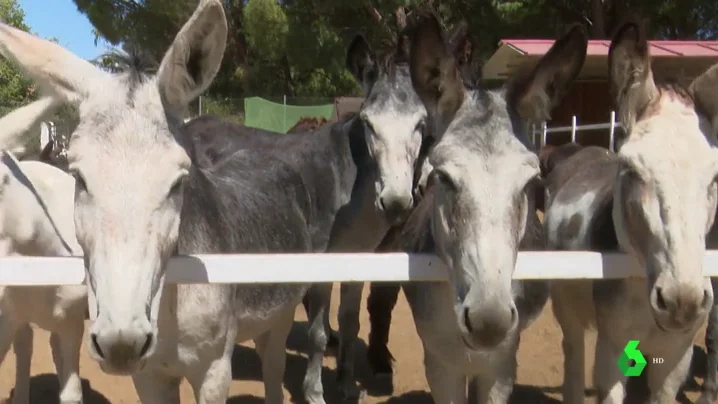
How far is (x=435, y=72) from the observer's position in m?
2.87

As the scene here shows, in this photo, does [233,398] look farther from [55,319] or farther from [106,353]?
[106,353]

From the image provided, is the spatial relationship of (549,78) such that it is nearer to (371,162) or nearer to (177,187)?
(177,187)

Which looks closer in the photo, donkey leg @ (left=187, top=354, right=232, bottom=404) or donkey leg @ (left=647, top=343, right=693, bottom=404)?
donkey leg @ (left=187, top=354, right=232, bottom=404)

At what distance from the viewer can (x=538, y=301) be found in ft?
12.1

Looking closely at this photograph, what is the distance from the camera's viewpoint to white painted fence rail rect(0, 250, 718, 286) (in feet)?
8.32

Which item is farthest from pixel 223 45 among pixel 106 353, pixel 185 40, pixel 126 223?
pixel 106 353

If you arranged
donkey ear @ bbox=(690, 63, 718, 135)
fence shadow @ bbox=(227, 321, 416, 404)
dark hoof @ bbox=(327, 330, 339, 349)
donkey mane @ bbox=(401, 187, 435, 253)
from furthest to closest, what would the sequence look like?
dark hoof @ bbox=(327, 330, 339, 349)
fence shadow @ bbox=(227, 321, 416, 404)
donkey mane @ bbox=(401, 187, 435, 253)
donkey ear @ bbox=(690, 63, 718, 135)

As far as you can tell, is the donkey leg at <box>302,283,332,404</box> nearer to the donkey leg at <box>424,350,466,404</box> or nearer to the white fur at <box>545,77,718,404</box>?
the donkey leg at <box>424,350,466,404</box>

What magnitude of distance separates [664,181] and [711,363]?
9.94ft

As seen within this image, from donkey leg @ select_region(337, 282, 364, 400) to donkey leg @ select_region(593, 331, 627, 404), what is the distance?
254 centimetres

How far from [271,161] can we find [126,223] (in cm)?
277

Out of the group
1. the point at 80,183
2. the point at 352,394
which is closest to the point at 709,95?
the point at 80,183

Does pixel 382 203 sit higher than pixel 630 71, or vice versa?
pixel 630 71

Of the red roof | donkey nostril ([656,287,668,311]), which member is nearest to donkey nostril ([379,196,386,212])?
donkey nostril ([656,287,668,311])
